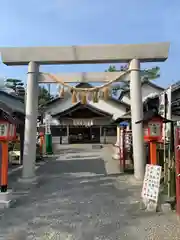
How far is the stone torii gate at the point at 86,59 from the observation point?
356 inches

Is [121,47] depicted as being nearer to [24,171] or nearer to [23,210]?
[24,171]

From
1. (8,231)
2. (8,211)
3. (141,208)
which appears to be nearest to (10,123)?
(8,211)

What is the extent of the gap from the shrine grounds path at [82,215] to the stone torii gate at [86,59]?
1.31m

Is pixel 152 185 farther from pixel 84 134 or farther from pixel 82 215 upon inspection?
pixel 84 134

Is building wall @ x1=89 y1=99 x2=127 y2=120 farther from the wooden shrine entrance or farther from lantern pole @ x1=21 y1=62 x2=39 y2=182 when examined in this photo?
lantern pole @ x1=21 y1=62 x2=39 y2=182

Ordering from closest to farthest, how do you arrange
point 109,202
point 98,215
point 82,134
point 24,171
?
point 98,215
point 109,202
point 24,171
point 82,134

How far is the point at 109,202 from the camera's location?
645 cm

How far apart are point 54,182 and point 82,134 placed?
19.2 metres

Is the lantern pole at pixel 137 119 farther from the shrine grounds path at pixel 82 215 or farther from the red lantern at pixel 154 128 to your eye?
the red lantern at pixel 154 128

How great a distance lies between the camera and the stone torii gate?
356 inches

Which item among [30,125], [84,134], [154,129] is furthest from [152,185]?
[84,134]

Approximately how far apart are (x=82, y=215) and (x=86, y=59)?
5.57m

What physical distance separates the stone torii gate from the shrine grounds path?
131 centimetres

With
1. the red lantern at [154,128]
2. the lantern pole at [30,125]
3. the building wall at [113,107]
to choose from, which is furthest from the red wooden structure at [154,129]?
the building wall at [113,107]
